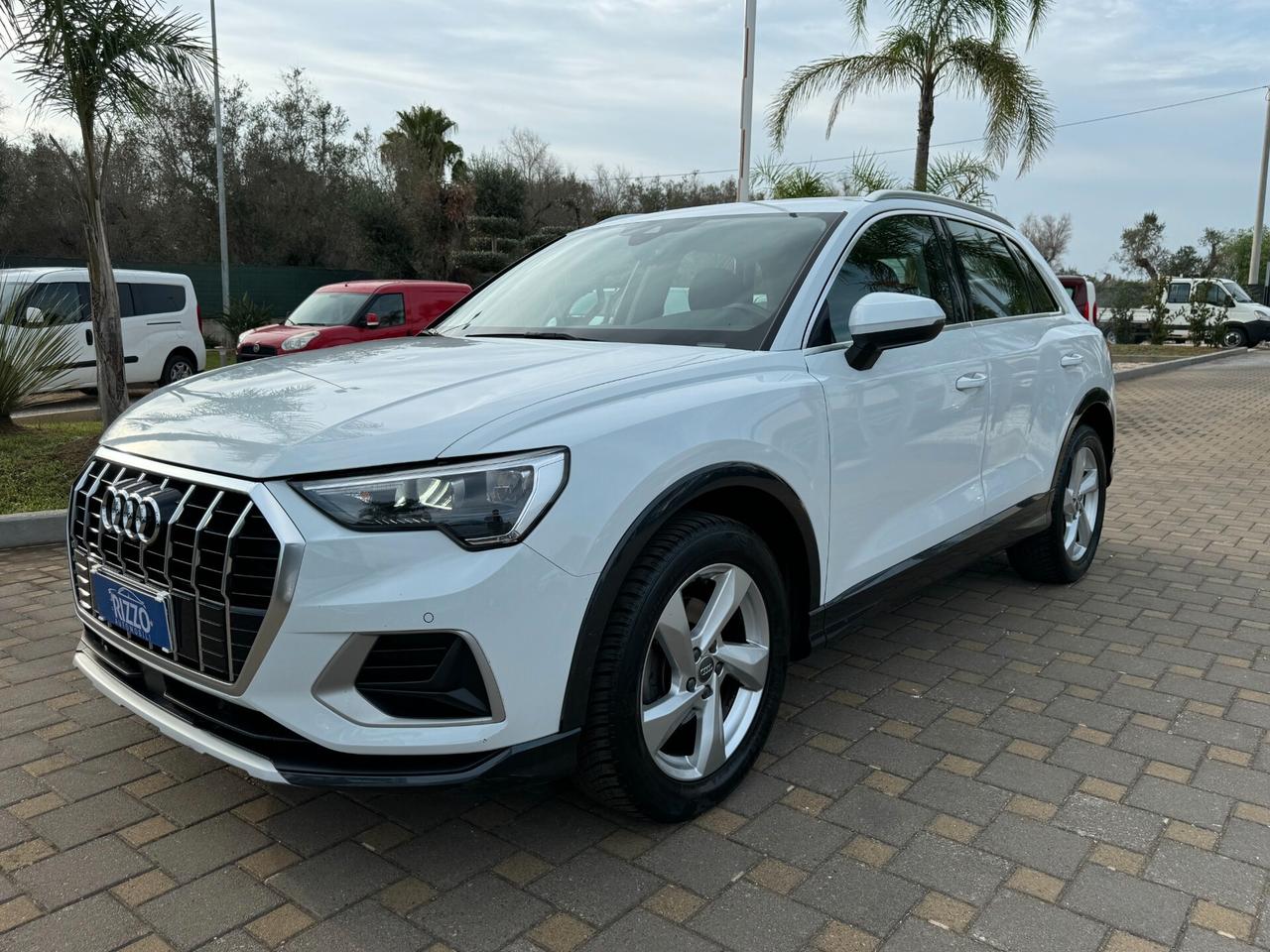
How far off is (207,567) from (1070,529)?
4.14 meters

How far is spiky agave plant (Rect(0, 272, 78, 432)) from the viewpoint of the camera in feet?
26.0

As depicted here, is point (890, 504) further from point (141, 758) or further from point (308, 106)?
point (308, 106)

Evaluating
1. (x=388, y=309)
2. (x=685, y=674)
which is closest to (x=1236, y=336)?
(x=388, y=309)

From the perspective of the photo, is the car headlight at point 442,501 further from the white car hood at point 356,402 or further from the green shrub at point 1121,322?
the green shrub at point 1121,322

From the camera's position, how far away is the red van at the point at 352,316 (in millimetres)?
13562

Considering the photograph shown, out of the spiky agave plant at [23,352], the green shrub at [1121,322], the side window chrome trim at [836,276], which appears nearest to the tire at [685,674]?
the side window chrome trim at [836,276]

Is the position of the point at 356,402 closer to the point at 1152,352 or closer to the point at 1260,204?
the point at 1152,352

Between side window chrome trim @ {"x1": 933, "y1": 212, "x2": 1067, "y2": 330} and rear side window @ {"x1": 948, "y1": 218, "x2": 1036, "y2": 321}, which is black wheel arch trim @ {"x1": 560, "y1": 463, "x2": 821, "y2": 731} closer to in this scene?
side window chrome trim @ {"x1": 933, "y1": 212, "x2": 1067, "y2": 330}

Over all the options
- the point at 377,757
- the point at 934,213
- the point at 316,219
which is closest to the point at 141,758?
the point at 377,757

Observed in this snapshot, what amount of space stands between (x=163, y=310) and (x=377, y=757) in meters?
14.1

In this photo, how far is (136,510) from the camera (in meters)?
2.37

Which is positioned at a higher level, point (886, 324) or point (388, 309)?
point (886, 324)

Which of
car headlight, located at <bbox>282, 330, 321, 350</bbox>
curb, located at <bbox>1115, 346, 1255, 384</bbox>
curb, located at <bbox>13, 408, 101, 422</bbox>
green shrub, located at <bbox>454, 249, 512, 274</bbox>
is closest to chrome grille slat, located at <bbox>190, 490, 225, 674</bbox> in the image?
curb, located at <bbox>13, 408, 101, 422</bbox>

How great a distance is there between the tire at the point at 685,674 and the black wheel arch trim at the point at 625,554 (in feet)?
0.18
